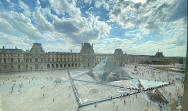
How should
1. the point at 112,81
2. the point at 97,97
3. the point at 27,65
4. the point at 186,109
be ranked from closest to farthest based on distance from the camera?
the point at 186,109, the point at 97,97, the point at 112,81, the point at 27,65

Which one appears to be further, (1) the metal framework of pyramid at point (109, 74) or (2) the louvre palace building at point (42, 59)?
(2) the louvre palace building at point (42, 59)

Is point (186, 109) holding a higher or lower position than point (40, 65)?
higher

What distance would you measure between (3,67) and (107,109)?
1834 inches

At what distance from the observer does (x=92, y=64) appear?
169ft

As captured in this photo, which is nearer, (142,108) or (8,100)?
(142,108)

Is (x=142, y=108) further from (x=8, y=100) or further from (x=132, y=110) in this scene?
(x=8, y=100)

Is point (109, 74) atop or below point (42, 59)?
below

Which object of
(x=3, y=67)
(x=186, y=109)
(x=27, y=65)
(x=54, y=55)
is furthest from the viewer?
(x=54, y=55)

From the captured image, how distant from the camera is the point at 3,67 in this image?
34500 millimetres

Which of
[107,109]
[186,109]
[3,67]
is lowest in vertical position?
[107,109]

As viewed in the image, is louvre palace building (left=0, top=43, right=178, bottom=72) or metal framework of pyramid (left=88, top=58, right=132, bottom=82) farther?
louvre palace building (left=0, top=43, right=178, bottom=72)

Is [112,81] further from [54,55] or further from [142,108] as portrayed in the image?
[54,55]

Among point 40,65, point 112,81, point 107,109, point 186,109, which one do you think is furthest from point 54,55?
point 186,109

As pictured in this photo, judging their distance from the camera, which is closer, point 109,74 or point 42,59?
point 109,74
